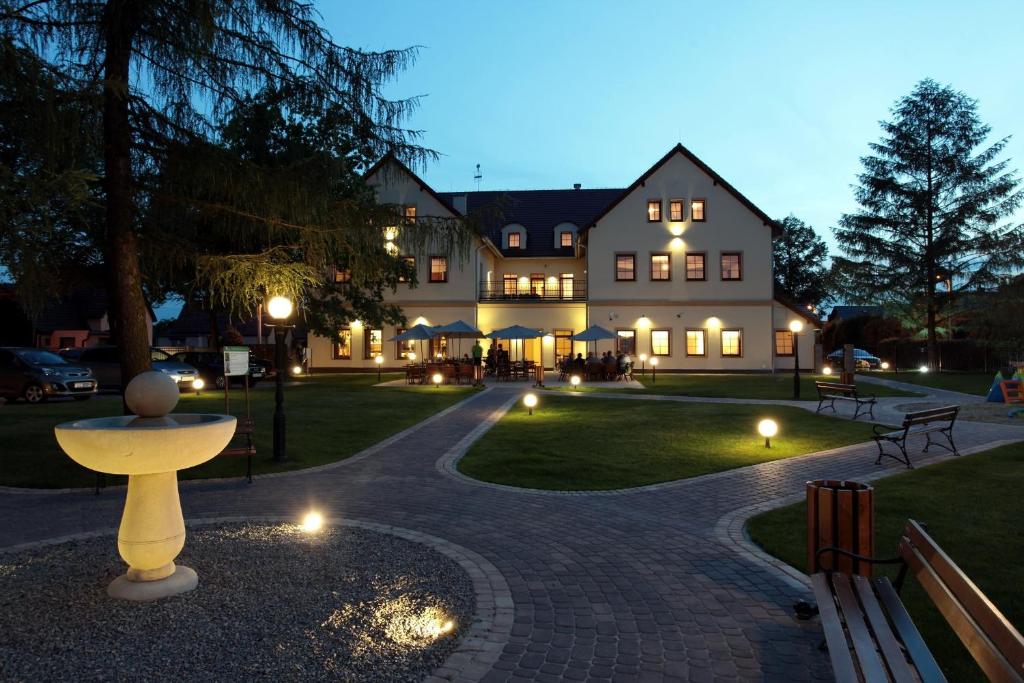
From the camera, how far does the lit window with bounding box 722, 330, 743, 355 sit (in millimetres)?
35594

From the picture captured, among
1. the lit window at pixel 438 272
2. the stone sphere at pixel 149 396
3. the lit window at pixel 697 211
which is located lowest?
the stone sphere at pixel 149 396

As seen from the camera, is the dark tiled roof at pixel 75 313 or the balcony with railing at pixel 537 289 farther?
the dark tiled roof at pixel 75 313

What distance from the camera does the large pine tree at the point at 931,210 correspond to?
3841 centimetres

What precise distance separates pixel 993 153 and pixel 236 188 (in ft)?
151

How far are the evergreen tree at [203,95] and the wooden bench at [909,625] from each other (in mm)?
6459

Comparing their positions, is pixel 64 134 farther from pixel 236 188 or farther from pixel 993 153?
pixel 993 153

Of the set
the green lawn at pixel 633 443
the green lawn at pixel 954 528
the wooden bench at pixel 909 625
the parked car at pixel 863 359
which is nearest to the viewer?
the wooden bench at pixel 909 625

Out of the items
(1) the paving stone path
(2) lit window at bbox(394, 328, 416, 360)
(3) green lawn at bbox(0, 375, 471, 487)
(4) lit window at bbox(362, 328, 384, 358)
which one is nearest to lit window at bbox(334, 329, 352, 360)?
(4) lit window at bbox(362, 328, 384, 358)

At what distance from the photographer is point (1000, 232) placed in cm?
3844

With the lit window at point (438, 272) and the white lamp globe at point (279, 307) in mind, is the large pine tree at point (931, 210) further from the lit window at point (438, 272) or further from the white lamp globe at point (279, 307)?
the white lamp globe at point (279, 307)

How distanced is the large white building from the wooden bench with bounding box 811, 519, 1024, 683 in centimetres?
3198

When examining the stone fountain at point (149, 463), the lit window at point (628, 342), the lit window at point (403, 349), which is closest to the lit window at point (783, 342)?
the lit window at point (628, 342)

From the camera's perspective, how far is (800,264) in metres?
61.3

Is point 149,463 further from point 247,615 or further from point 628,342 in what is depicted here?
point 628,342
